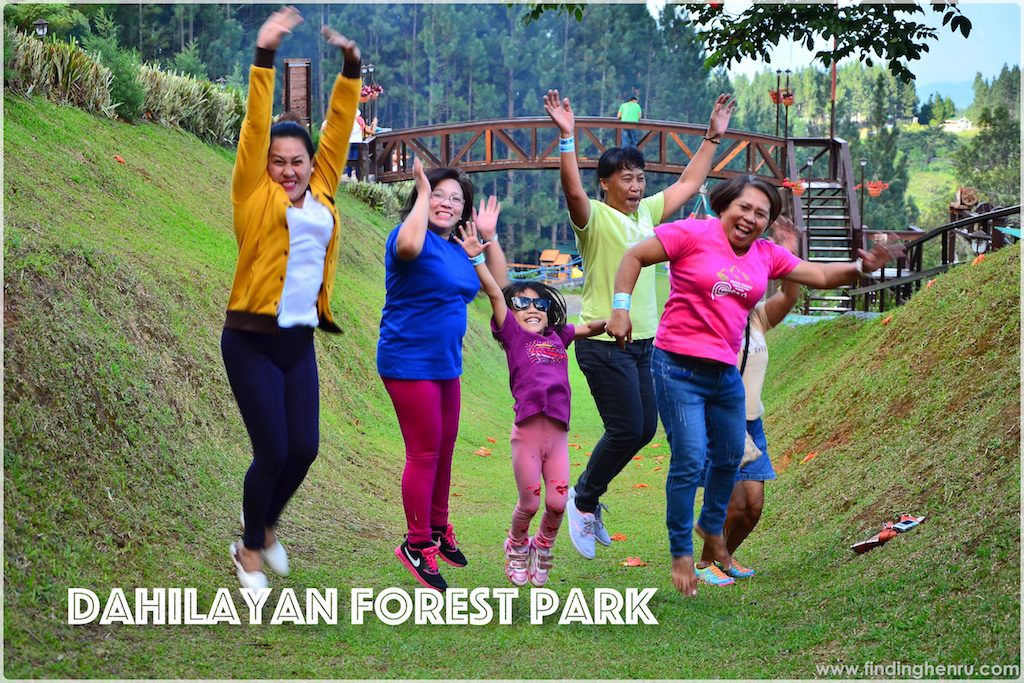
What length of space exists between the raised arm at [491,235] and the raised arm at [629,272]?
606 mm

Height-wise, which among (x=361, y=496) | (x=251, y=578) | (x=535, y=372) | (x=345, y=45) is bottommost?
(x=361, y=496)

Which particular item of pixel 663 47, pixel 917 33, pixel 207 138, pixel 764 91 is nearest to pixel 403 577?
pixel 917 33

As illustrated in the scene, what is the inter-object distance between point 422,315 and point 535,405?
2.58ft

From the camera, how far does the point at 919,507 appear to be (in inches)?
277

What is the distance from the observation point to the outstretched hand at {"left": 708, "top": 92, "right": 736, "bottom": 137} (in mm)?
6426

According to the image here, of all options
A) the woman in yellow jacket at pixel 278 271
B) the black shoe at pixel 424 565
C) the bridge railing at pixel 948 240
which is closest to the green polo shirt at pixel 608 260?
the black shoe at pixel 424 565

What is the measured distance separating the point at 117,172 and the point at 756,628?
8548mm

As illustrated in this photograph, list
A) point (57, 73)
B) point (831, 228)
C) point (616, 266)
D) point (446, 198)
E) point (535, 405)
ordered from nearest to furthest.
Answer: point (446, 198) < point (535, 405) < point (616, 266) < point (57, 73) < point (831, 228)

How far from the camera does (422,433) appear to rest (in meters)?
5.72

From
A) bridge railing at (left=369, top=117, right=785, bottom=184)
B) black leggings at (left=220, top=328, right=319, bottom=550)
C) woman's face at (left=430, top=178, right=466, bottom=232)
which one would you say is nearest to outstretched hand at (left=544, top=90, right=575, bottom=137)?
woman's face at (left=430, top=178, right=466, bottom=232)

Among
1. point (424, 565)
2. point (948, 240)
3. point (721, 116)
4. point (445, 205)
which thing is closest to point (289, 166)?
point (445, 205)

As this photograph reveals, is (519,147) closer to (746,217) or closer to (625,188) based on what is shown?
(625,188)

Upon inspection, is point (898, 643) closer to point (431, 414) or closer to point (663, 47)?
point (431, 414)

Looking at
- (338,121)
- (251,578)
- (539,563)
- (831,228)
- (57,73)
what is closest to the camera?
(338,121)
